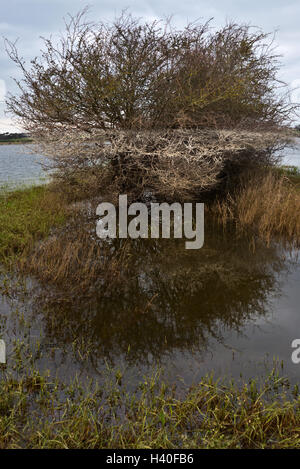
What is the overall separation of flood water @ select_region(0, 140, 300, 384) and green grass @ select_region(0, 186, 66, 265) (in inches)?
83.2

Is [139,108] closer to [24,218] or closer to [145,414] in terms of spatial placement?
[24,218]

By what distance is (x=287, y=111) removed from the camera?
11.4 m

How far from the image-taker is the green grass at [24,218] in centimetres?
695

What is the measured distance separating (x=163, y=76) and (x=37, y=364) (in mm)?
7744

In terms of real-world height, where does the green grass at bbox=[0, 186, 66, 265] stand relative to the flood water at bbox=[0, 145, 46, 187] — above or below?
below

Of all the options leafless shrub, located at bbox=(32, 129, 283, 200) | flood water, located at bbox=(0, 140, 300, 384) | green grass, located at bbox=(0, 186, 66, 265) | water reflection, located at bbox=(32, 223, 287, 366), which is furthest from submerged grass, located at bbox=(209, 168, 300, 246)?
green grass, located at bbox=(0, 186, 66, 265)

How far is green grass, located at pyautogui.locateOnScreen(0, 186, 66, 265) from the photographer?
22.8 ft

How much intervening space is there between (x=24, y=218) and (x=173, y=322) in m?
5.96

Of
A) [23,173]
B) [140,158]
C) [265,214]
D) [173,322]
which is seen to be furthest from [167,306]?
[23,173]

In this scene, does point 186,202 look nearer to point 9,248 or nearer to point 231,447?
point 9,248

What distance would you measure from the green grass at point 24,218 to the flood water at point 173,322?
211 cm

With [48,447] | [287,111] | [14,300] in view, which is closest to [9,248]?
[14,300]

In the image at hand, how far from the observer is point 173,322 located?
4477 mm

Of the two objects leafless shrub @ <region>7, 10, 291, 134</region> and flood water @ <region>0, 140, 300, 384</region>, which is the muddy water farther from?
leafless shrub @ <region>7, 10, 291, 134</region>
